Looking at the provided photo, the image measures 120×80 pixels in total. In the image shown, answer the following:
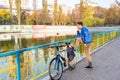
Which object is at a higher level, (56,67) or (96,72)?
(56,67)

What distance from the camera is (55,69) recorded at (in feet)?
22.0

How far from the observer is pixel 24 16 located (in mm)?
70500

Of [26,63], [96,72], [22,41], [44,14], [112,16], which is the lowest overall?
[22,41]

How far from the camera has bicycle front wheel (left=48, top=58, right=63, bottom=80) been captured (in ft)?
21.3

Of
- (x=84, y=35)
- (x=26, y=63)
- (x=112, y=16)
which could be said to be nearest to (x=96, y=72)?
(x=84, y=35)

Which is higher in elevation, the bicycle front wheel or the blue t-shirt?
the blue t-shirt

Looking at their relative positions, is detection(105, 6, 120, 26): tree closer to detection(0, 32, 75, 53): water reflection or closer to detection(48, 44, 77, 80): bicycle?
detection(0, 32, 75, 53): water reflection

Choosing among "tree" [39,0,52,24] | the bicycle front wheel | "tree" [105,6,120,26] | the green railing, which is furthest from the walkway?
"tree" [105,6,120,26]

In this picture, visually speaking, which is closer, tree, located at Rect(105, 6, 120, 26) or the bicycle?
the bicycle

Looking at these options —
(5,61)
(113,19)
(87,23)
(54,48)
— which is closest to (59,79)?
(54,48)

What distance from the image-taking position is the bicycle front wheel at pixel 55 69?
6.49 m

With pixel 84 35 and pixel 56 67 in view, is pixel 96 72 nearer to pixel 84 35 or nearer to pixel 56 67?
pixel 84 35

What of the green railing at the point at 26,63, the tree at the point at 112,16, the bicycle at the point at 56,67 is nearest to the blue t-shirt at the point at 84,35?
the green railing at the point at 26,63

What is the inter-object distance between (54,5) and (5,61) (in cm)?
6179
